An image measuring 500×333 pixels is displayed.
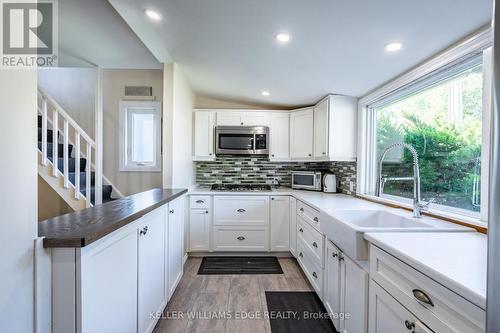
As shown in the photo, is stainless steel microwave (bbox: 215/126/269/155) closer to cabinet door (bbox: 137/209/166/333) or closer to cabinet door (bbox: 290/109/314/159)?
cabinet door (bbox: 290/109/314/159)

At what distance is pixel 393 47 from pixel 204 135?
245cm

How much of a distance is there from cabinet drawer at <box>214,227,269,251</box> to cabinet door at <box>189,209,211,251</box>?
12 centimetres

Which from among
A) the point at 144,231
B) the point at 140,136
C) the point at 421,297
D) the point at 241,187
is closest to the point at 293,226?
the point at 241,187

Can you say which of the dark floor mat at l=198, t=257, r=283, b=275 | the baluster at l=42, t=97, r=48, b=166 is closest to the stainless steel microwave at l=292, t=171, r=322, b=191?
the dark floor mat at l=198, t=257, r=283, b=275

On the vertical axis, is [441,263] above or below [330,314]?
above

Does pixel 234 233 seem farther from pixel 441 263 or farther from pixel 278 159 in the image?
pixel 441 263

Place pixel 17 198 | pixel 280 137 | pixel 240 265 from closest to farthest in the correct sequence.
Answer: pixel 17 198 < pixel 240 265 < pixel 280 137

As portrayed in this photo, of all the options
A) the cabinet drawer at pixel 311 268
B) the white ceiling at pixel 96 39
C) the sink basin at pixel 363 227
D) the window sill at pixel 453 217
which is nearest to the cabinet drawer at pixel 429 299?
the sink basin at pixel 363 227

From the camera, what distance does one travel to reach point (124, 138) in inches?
134

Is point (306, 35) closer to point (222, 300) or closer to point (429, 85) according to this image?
point (429, 85)

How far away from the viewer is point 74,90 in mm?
3439

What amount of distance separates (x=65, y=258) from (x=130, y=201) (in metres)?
0.80

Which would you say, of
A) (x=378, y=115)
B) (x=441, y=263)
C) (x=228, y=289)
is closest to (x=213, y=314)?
(x=228, y=289)

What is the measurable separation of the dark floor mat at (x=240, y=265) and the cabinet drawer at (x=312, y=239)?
51 centimetres
